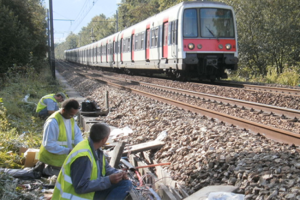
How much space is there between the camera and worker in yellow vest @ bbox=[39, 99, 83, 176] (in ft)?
14.4

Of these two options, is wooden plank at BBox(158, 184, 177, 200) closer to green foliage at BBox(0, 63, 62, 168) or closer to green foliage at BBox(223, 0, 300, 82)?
green foliage at BBox(0, 63, 62, 168)

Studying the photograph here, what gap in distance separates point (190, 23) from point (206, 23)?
66cm

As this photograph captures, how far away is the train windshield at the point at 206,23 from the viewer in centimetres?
1316

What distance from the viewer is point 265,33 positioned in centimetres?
1894

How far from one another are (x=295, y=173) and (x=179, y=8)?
34.7 ft

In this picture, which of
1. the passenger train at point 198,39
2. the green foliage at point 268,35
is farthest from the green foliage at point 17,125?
the green foliage at point 268,35

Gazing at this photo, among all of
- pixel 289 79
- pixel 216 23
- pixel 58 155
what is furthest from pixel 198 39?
pixel 58 155

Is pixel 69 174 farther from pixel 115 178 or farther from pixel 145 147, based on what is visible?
pixel 145 147

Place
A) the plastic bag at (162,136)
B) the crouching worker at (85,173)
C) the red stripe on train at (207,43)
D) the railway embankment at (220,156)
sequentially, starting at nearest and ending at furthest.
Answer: the crouching worker at (85,173) → the railway embankment at (220,156) → the plastic bag at (162,136) → the red stripe on train at (207,43)

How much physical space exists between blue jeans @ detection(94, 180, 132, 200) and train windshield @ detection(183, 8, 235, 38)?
33.9ft

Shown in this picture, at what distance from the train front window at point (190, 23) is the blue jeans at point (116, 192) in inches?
407

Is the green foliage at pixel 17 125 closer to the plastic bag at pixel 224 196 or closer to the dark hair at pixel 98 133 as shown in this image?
the dark hair at pixel 98 133

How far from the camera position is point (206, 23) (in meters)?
13.3

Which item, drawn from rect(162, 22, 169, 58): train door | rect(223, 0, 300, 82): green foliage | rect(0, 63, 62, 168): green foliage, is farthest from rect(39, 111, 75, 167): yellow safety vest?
rect(223, 0, 300, 82): green foliage
